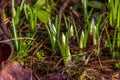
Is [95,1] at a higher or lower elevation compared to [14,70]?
higher

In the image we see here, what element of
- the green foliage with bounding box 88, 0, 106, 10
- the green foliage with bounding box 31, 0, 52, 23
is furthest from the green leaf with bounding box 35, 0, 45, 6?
the green foliage with bounding box 88, 0, 106, 10

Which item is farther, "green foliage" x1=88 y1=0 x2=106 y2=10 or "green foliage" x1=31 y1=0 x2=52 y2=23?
"green foliage" x1=88 y1=0 x2=106 y2=10

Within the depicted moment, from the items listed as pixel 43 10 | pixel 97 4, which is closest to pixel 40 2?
pixel 43 10

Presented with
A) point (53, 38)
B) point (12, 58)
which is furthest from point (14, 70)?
point (53, 38)

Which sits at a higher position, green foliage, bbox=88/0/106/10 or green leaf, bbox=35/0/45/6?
green leaf, bbox=35/0/45/6

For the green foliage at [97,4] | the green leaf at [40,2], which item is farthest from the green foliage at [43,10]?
the green foliage at [97,4]

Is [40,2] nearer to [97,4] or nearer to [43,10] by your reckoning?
[43,10]

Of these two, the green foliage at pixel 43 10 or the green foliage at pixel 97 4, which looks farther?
the green foliage at pixel 97 4

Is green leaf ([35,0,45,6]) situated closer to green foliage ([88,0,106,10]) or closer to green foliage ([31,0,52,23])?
green foliage ([31,0,52,23])

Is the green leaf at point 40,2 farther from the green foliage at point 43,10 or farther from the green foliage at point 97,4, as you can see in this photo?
the green foliage at point 97,4

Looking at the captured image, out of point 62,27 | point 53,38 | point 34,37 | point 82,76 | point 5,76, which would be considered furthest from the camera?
point 62,27

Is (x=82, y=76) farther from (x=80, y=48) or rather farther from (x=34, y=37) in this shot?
(x=34, y=37)
